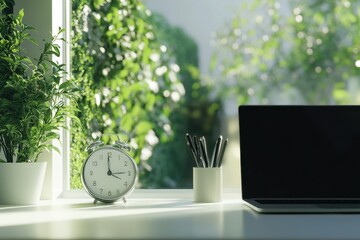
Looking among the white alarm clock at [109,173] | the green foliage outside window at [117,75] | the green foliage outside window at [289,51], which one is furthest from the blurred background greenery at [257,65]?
the white alarm clock at [109,173]

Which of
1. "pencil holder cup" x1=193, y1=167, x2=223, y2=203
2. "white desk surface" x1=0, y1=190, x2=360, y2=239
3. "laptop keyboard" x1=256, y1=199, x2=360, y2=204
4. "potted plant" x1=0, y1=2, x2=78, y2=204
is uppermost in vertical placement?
"potted plant" x1=0, y1=2, x2=78, y2=204

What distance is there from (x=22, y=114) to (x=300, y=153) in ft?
2.60

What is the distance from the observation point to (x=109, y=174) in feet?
6.23

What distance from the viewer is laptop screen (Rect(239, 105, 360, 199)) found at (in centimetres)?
183

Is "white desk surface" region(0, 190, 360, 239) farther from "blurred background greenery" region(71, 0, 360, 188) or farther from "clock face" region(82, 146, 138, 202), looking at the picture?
"blurred background greenery" region(71, 0, 360, 188)

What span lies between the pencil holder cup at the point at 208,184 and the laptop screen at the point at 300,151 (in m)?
0.10

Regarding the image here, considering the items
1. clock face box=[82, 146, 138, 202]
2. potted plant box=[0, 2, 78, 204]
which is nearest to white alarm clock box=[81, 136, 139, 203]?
clock face box=[82, 146, 138, 202]

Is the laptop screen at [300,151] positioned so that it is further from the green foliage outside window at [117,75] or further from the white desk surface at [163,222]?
the green foliage outside window at [117,75]

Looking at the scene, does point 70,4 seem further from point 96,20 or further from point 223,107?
point 223,107

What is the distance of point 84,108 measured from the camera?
2.23m

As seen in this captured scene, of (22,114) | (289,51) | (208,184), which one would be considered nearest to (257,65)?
(289,51)

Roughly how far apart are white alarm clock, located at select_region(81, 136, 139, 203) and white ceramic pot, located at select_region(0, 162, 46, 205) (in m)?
0.14

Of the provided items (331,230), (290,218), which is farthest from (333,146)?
(331,230)

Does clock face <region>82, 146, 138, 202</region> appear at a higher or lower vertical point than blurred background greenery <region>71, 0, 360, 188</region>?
lower
